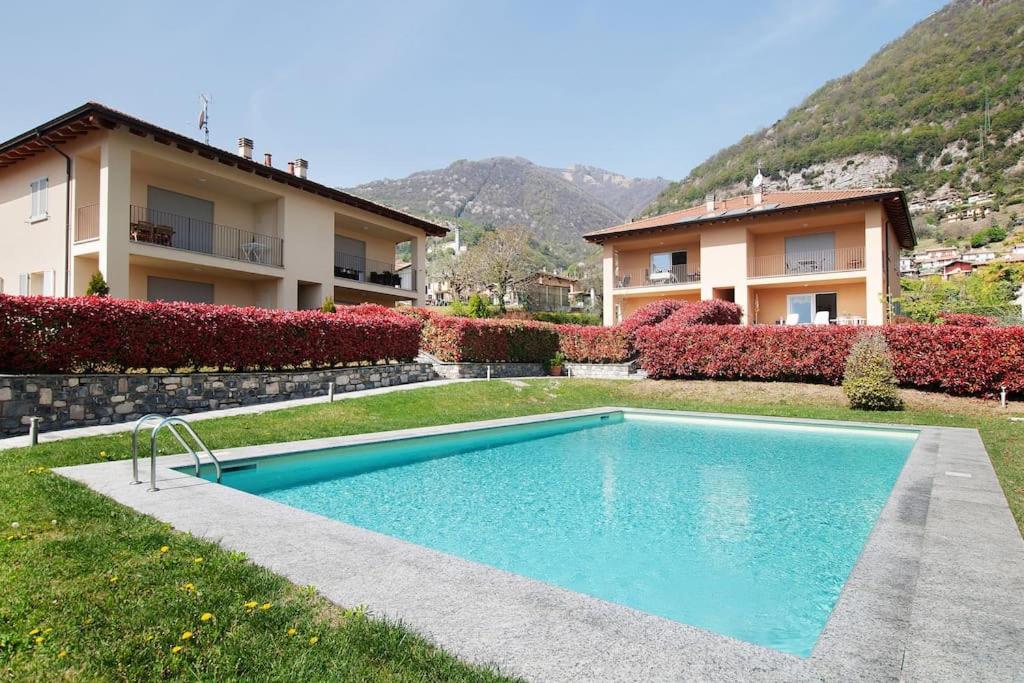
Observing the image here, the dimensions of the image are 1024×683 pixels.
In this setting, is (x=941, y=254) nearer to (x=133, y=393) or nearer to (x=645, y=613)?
(x=645, y=613)

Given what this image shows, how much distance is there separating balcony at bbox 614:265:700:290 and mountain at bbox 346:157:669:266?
153 ft

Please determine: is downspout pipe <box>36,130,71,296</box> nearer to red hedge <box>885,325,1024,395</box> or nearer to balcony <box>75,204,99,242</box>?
balcony <box>75,204,99,242</box>

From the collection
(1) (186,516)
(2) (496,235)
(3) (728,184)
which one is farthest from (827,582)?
(3) (728,184)

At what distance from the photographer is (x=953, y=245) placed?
5097 centimetres

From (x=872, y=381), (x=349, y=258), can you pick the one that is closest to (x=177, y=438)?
(x=872, y=381)

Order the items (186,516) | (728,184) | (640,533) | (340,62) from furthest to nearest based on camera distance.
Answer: (728,184), (340,62), (640,533), (186,516)

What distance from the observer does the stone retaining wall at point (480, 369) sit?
A: 1770cm

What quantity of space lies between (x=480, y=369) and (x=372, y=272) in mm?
9799

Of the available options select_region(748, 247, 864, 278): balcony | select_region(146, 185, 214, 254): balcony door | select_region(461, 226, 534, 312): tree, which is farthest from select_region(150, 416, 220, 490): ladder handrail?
select_region(461, 226, 534, 312): tree

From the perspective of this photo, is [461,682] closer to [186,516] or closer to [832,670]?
[832,670]

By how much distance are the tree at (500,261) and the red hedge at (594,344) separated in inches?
634

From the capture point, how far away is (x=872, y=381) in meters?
12.8

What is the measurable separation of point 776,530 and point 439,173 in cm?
10617

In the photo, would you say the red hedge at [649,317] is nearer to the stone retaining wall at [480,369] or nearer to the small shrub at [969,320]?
the stone retaining wall at [480,369]
